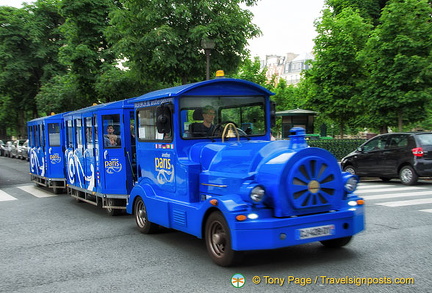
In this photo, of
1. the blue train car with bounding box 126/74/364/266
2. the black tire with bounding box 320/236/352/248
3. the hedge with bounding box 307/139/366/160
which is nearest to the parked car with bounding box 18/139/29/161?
A: the hedge with bounding box 307/139/366/160

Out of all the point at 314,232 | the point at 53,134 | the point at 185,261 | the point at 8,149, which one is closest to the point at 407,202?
the point at 314,232

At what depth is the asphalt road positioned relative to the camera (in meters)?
4.75

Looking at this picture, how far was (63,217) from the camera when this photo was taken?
9.74 metres

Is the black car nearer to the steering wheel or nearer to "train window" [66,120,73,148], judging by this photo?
the steering wheel

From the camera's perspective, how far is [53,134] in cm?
1462

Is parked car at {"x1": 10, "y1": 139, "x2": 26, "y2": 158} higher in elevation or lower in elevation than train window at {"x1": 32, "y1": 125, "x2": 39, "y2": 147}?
lower

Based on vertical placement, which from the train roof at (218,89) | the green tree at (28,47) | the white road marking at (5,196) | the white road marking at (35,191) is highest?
the green tree at (28,47)

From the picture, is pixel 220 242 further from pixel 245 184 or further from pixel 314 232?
pixel 314 232

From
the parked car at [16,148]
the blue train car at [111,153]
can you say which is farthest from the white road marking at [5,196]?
the parked car at [16,148]

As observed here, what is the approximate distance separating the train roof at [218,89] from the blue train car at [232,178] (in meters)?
0.02

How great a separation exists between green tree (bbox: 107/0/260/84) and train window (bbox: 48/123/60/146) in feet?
11.0

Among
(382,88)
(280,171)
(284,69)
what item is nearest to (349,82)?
(382,88)

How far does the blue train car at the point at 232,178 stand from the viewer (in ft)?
16.7

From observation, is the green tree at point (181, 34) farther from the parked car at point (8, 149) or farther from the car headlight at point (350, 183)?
the parked car at point (8, 149)
